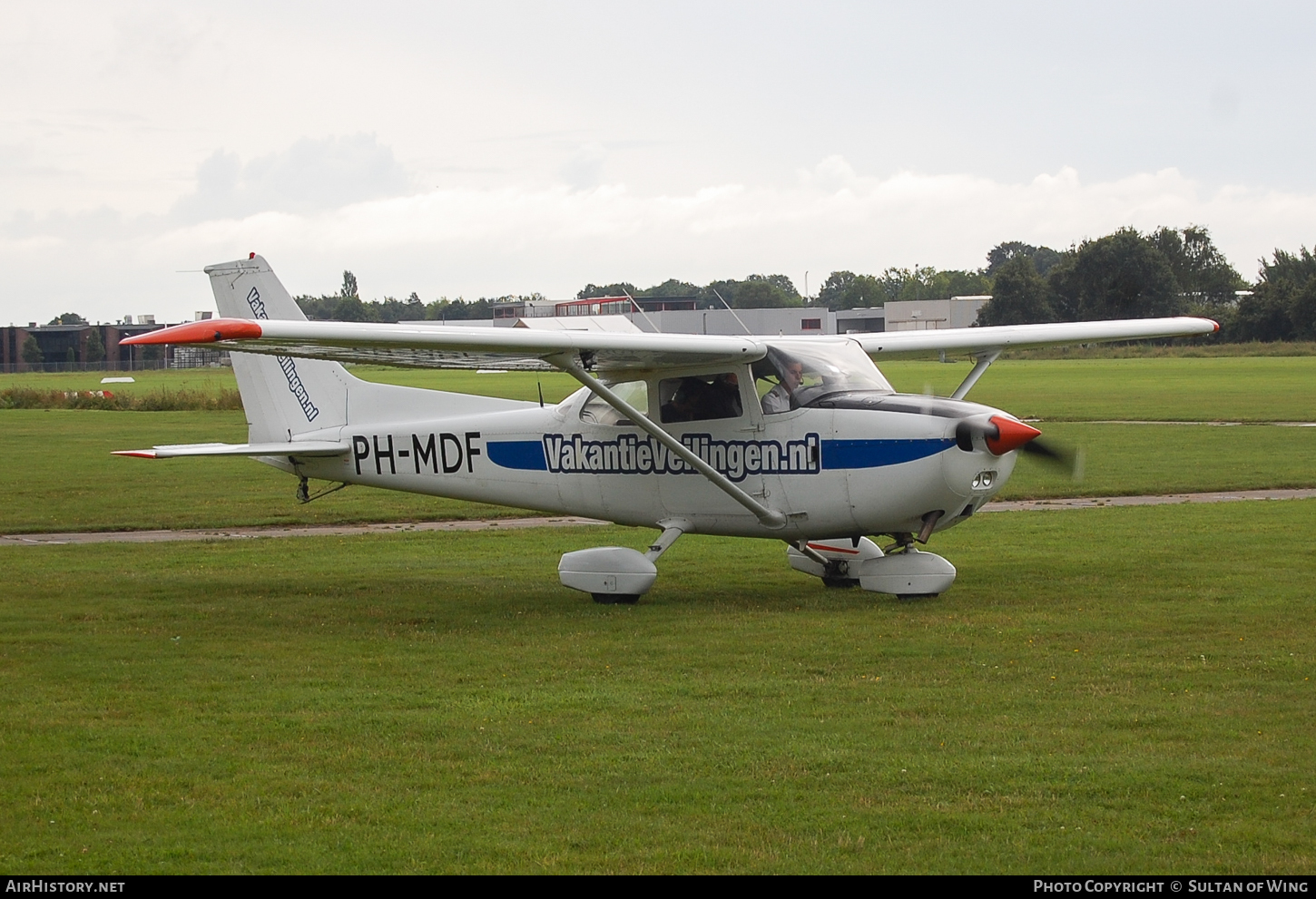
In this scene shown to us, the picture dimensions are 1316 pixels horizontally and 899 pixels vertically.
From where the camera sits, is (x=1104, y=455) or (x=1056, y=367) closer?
(x=1104, y=455)

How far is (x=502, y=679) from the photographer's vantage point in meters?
9.49

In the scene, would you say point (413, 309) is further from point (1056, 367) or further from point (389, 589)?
point (389, 589)

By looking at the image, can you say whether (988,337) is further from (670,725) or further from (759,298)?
(759,298)

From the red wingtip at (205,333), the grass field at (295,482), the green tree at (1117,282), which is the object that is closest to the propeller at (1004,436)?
the grass field at (295,482)

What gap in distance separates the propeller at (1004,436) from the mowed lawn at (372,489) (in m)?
1.41

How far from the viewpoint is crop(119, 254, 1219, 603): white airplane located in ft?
38.4

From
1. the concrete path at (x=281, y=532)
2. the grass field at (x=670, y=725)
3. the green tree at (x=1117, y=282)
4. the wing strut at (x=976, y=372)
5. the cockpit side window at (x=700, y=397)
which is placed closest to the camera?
the grass field at (x=670, y=725)

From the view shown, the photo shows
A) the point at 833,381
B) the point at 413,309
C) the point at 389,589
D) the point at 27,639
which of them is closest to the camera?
the point at 27,639

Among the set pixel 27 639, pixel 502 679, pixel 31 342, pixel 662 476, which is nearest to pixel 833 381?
pixel 662 476

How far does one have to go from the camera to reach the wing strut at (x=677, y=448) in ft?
39.6

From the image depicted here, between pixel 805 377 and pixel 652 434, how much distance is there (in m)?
1.44

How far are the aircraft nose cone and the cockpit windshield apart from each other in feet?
4.42

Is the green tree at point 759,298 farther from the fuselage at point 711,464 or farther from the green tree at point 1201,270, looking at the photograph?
the fuselage at point 711,464

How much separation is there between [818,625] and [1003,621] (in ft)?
4.69
